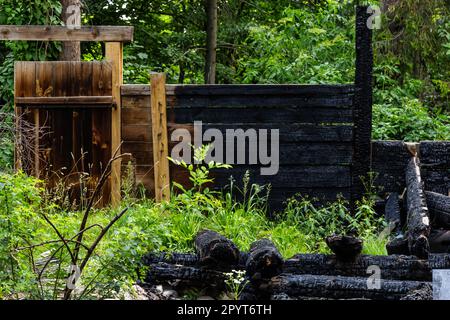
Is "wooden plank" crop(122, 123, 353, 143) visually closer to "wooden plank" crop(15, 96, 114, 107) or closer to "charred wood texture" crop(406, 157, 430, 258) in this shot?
"charred wood texture" crop(406, 157, 430, 258)

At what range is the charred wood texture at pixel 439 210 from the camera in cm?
830

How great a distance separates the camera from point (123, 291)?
575 centimetres

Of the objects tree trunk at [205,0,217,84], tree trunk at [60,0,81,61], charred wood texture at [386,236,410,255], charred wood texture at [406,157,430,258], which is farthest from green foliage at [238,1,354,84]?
charred wood texture at [386,236,410,255]

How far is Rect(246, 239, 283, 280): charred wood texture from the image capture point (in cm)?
590

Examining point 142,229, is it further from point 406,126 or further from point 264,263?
point 406,126

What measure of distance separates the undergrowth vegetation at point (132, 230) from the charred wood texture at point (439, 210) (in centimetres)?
60

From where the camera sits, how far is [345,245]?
6141mm

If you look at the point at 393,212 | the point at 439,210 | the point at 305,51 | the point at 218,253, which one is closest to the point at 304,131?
the point at 393,212

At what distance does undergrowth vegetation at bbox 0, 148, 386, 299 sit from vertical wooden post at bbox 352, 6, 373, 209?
0.34 m

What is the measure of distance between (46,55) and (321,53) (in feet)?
16.2

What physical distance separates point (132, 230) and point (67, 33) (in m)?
4.59

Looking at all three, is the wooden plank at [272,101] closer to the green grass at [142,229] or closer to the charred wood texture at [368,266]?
the green grass at [142,229]

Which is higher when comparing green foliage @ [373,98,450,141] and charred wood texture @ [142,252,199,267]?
green foliage @ [373,98,450,141]
